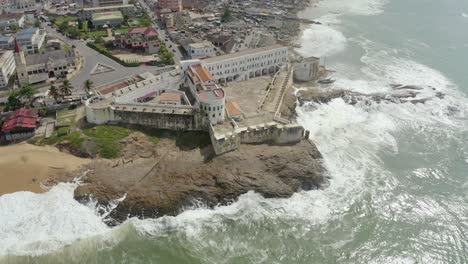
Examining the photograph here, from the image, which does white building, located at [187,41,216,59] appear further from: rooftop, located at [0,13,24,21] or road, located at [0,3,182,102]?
rooftop, located at [0,13,24,21]

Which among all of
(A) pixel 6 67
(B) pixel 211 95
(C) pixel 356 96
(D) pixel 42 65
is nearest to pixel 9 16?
(A) pixel 6 67

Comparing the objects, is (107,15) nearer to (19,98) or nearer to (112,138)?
(19,98)

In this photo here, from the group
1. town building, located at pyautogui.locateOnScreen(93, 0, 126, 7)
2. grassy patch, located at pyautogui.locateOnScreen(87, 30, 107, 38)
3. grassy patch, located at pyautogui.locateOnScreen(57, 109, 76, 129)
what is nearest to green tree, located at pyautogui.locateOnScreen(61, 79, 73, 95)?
grassy patch, located at pyautogui.locateOnScreen(57, 109, 76, 129)

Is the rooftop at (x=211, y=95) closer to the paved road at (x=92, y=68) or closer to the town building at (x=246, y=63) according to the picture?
the town building at (x=246, y=63)

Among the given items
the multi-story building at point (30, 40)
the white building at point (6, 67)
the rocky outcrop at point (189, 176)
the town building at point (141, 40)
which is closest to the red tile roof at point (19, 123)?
the rocky outcrop at point (189, 176)

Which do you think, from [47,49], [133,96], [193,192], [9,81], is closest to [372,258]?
[193,192]

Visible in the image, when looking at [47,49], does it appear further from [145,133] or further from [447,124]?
[447,124]
